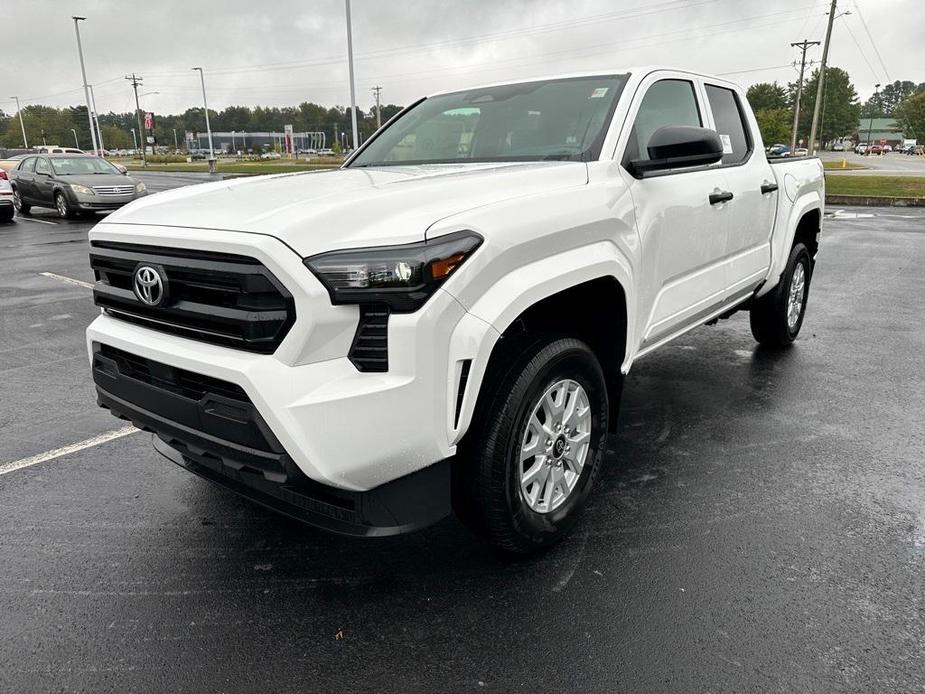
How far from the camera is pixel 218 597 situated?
2633mm

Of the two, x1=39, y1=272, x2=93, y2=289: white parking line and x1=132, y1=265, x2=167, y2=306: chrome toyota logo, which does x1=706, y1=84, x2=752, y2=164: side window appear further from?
x1=39, y1=272, x2=93, y2=289: white parking line

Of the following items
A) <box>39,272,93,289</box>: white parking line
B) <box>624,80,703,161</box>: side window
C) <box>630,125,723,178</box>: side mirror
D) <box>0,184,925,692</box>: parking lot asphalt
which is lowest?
<box>0,184,925,692</box>: parking lot asphalt

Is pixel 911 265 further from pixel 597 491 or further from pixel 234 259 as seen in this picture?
pixel 234 259

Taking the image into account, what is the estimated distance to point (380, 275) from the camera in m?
2.08

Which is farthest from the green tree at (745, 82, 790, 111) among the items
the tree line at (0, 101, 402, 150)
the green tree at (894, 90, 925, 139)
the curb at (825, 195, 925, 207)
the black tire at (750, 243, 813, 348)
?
the black tire at (750, 243, 813, 348)

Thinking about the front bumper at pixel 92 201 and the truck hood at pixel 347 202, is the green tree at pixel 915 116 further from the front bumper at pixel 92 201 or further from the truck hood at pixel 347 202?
the truck hood at pixel 347 202

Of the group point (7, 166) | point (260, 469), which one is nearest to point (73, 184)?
point (7, 166)

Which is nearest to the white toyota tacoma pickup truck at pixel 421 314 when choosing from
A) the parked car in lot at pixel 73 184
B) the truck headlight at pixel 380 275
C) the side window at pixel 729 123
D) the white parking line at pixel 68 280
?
the truck headlight at pixel 380 275

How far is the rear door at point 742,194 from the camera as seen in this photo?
13.8 ft

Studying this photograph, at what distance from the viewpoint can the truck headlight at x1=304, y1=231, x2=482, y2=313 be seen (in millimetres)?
2080

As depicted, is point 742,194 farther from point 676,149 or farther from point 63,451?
point 63,451

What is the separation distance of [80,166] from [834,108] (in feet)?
361

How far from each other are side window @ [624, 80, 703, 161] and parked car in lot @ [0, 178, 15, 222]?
1596cm

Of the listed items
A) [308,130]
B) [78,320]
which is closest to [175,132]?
[308,130]
